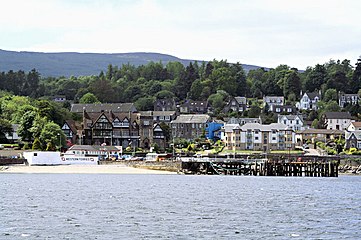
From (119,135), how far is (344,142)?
124 ft

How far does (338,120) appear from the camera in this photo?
531 feet

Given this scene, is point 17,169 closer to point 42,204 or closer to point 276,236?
point 42,204

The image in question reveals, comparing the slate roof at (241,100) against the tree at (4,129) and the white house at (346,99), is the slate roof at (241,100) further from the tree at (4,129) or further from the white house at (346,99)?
the tree at (4,129)

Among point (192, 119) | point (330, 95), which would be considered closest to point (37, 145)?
point (192, 119)

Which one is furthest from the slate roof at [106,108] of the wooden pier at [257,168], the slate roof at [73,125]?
the wooden pier at [257,168]

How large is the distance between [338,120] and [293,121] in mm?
8780

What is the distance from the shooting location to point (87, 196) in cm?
5906

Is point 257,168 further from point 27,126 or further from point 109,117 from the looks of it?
point 109,117

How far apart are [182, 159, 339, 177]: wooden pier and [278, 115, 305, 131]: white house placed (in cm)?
5880

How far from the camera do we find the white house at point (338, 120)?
160625 millimetres

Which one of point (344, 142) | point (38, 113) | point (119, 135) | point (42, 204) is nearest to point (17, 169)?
point (38, 113)

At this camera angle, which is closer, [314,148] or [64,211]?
[64,211]

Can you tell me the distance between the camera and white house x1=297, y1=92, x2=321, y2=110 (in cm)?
19225

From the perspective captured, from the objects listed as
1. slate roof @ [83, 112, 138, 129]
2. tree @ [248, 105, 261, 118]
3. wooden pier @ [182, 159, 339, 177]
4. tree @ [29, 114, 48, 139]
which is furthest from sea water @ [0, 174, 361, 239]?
tree @ [248, 105, 261, 118]
